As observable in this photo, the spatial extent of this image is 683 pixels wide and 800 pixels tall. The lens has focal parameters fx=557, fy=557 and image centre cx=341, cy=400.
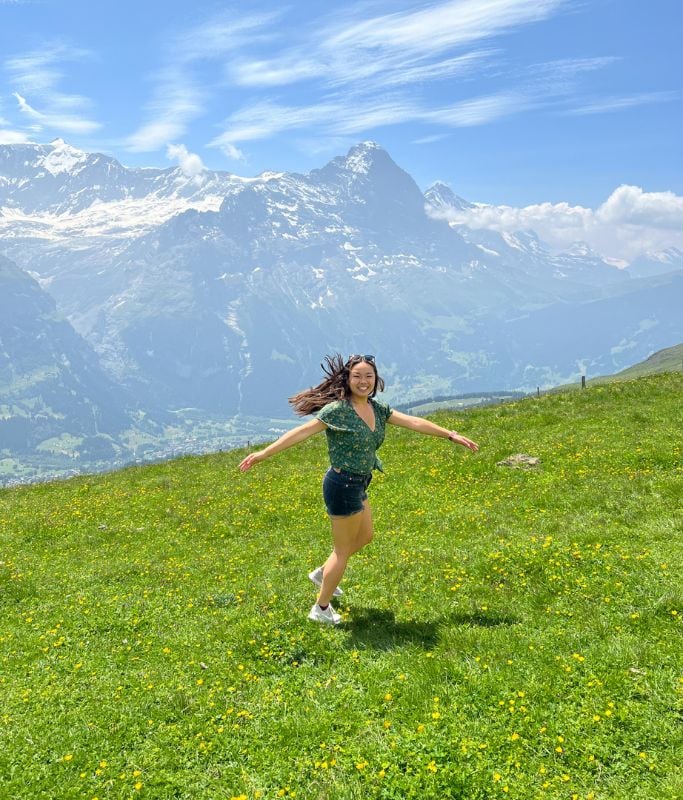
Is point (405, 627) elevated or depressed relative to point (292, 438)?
depressed

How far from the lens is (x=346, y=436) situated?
8.84 metres

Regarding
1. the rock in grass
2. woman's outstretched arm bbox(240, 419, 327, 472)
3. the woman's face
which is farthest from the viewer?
the rock in grass

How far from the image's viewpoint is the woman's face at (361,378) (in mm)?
8781

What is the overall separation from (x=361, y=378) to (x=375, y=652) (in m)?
4.32

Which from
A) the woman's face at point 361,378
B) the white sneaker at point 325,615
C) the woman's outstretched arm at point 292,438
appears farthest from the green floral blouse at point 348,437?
the white sneaker at point 325,615

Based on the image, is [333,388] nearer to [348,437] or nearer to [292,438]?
[348,437]

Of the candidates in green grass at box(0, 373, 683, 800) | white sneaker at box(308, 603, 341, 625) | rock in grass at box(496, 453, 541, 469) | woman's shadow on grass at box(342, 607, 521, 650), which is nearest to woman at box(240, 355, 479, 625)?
white sneaker at box(308, 603, 341, 625)

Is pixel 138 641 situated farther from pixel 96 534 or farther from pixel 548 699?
pixel 96 534

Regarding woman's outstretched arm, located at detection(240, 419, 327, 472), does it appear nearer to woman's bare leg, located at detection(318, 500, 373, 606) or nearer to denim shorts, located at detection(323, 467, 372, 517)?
denim shorts, located at detection(323, 467, 372, 517)

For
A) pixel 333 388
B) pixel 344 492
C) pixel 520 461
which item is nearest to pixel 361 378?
pixel 333 388

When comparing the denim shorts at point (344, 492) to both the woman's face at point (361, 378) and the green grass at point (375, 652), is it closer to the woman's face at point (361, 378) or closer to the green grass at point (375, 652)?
the woman's face at point (361, 378)

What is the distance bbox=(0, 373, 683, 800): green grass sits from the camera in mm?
6457

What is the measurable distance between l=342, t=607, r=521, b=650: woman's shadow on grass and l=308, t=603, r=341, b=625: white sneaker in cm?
19

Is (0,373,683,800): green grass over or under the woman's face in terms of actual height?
under
